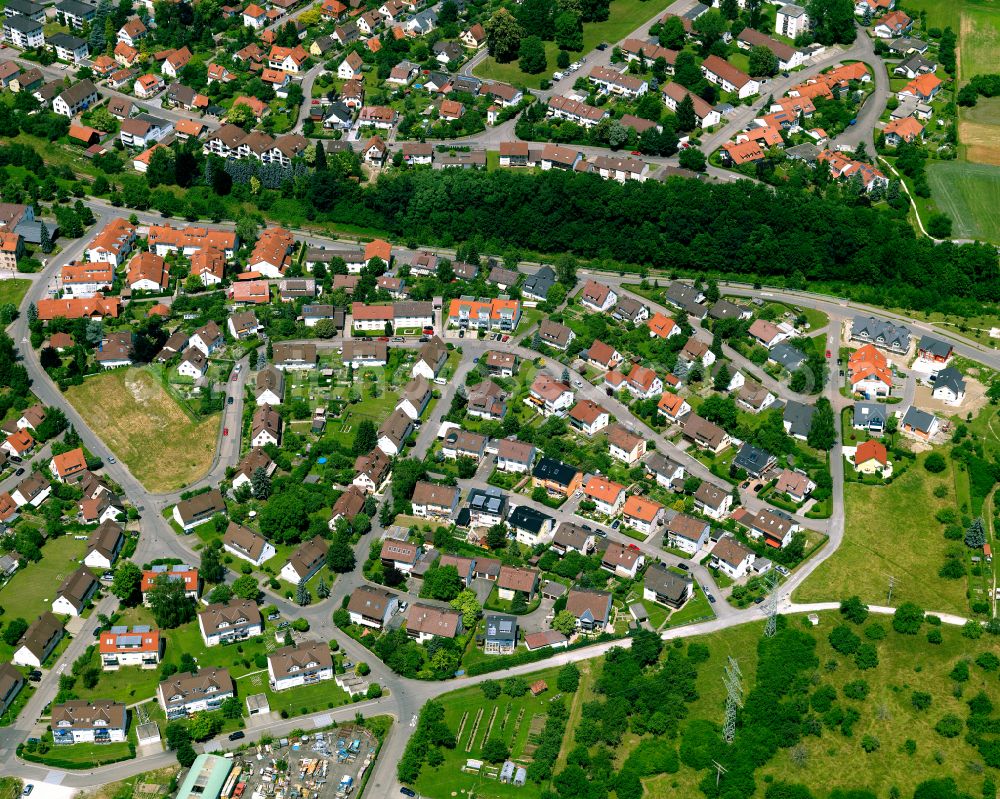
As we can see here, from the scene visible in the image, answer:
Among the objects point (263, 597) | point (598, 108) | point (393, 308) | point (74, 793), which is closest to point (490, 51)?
point (598, 108)

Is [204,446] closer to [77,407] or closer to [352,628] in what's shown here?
[77,407]

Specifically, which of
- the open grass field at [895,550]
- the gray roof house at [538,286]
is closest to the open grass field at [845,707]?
the open grass field at [895,550]

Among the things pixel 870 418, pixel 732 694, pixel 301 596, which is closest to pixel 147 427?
pixel 301 596

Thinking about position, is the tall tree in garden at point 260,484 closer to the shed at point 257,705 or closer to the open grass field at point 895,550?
the shed at point 257,705

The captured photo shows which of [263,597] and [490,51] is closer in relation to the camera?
[263,597]

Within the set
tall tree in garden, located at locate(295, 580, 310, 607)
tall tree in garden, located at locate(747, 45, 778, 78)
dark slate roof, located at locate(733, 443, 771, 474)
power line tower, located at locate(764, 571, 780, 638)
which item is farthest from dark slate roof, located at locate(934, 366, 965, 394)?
tall tree in garden, located at locate(295, 580, 310, 607)

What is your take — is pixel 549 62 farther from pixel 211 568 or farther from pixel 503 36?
pixel 211 568
